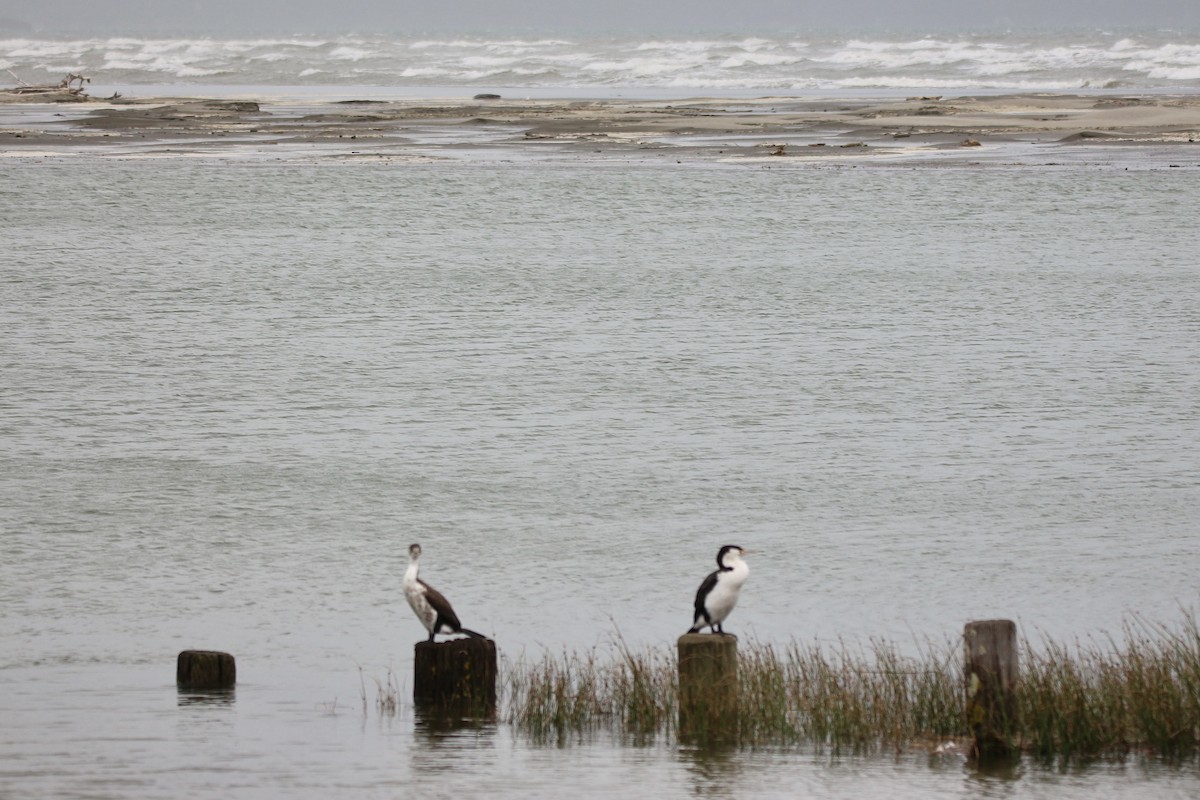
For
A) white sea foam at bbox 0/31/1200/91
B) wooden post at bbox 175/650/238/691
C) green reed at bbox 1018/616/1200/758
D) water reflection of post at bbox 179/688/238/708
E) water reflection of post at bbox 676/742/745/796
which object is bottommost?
water reflection of post at bbox 676/742/745/796

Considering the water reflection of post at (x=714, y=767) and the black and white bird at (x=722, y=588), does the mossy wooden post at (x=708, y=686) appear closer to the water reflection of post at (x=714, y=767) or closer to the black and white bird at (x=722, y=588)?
the water reflection of post at (x=714, y=767)

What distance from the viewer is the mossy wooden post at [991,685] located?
1157cm

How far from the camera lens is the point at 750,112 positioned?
3652 inches

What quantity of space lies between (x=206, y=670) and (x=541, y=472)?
331 inches

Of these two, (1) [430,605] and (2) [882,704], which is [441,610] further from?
(2) [882,704]

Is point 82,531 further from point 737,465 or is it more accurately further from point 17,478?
point 737,465

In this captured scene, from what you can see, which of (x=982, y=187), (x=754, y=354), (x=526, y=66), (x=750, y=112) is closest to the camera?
(x=754, y=354)

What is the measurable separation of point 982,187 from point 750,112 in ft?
122

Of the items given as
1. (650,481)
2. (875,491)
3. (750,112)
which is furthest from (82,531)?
(750,112)

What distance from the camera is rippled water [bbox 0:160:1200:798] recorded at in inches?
501

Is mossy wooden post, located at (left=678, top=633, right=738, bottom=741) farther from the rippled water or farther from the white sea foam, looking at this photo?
the white sea foam

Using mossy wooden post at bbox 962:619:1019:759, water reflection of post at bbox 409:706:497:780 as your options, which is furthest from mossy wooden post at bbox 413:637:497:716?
mossy wooden post at bbox 962:619:1019:759

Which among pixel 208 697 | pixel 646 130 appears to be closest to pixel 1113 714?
pixel 208 697

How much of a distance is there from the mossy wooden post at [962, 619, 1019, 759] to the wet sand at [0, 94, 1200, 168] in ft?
175
